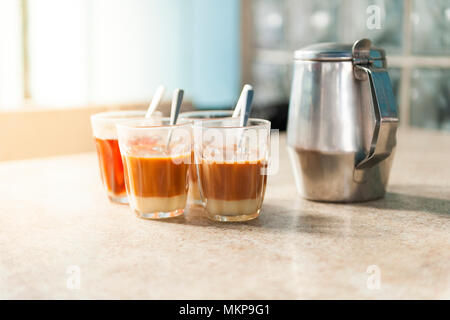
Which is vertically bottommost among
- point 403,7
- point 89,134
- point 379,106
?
point 89,134

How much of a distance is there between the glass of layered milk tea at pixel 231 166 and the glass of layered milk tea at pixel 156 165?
23mm

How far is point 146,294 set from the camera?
1.94 ft

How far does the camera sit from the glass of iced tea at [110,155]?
940 mm

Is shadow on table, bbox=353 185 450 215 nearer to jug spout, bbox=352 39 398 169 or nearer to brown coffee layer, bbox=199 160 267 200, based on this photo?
jug spout, bbox=352 39 398 169

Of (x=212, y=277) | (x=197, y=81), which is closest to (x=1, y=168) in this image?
(x=212, y=277)

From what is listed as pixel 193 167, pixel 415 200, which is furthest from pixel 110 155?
pixel 415 200

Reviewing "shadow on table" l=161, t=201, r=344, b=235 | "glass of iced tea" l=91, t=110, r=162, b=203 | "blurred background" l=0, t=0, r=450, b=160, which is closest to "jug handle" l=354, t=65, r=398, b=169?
"shadow on table" l=161, t=201, r=344, b=235

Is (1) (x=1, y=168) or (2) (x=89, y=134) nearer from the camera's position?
(1) (x=1, y=168)

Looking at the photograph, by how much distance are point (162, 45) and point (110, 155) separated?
3.14m

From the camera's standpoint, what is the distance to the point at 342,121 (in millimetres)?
924
